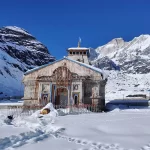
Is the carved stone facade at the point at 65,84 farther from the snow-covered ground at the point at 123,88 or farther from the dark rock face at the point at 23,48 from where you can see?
the dark rock face at the point at 23,48

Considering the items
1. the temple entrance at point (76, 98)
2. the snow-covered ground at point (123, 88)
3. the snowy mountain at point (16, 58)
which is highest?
the snowy mountain at point (16, 58)

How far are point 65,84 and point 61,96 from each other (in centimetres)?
228

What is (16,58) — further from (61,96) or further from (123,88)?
(61,96)

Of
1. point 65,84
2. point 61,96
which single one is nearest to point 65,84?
point 65,84

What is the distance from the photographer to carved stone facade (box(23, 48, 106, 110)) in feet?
102

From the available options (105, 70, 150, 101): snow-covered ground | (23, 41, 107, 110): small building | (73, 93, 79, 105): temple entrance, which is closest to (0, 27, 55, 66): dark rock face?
(105, 70, 150, 101): snow-covered ground

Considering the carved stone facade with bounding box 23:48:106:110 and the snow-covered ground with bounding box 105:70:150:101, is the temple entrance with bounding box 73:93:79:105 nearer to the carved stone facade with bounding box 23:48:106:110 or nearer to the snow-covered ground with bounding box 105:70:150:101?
the carved stone facade with bounding box 23:48:106:110

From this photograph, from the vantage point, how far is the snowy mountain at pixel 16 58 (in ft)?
288

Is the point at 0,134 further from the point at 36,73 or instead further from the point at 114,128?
the point at 36,73

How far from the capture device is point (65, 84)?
103 feet

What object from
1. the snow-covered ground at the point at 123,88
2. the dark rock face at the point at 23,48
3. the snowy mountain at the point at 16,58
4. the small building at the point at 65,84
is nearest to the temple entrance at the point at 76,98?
the small building at the point at 65,84

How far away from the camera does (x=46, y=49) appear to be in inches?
7259

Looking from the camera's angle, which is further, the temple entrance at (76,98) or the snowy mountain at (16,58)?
the snowy mountain at (16,58)

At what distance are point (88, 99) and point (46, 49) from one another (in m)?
157
